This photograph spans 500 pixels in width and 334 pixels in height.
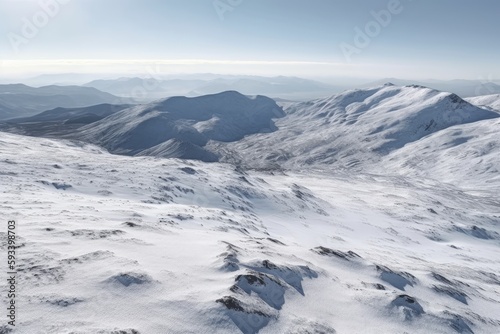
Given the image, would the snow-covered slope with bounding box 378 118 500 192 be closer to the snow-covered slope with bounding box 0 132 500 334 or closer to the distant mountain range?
the distant mountain range

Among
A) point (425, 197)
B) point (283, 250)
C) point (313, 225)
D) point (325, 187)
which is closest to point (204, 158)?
point (325, 187)

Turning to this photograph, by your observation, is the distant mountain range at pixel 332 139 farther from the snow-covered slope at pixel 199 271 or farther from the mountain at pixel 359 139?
the snow-covered slope at pixel 199 271

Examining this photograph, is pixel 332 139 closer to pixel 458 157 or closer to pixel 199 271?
pixel 458 157

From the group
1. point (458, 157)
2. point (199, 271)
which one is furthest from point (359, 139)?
point (199, 271)

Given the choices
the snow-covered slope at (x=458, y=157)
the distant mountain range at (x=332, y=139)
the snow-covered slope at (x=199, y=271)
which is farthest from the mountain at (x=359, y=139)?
the snow-covered slope at (x=199, y=271)

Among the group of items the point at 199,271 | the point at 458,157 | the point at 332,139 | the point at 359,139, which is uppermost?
the point at 199,271

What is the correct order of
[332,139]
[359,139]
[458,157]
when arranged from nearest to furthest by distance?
[458,157], [359,139], [332,139]

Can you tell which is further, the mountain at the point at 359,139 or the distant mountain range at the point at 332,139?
the mountain at the point at 359,139

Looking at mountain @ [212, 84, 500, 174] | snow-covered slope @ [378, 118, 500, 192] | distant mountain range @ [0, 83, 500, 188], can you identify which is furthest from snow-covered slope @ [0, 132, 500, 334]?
mountain @ [212, 84, 500, 174]

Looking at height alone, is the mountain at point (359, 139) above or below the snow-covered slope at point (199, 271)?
below
